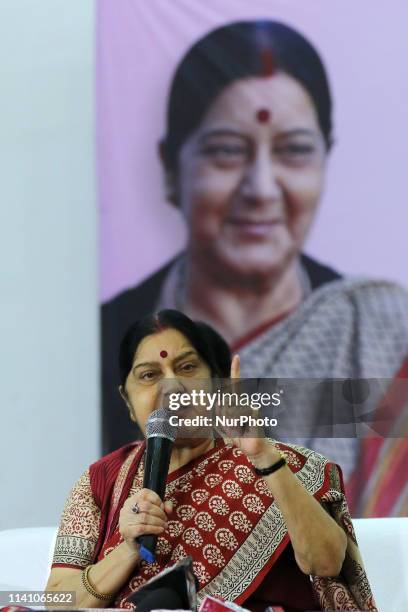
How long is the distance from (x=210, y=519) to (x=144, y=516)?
A: 19 cm

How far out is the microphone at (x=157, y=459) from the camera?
1565mm

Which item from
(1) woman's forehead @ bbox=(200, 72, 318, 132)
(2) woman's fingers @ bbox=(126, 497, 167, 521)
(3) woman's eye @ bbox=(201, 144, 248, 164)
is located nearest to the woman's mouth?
(3) woman's eye @ bbox=(201, 144, 248, 164)

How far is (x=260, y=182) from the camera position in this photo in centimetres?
335

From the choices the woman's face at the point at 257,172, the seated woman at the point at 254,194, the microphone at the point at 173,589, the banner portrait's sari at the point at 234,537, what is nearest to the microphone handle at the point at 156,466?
the banner portrait's sari at the point at 234,537

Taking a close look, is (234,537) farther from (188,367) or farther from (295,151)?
(295,151)

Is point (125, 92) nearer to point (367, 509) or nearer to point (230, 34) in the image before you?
point (230, 34)

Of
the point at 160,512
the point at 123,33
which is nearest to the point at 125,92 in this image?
the point at 123,33

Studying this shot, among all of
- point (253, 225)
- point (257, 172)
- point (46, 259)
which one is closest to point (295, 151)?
point (257, 172)

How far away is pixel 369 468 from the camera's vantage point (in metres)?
3.02

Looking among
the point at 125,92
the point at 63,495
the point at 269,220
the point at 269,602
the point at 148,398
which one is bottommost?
the point at 63,495

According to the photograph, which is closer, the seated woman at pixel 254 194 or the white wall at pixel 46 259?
the seated woman at pixel 254 194

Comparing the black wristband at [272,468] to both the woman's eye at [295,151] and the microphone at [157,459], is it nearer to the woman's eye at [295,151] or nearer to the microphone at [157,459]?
Result: the microphone at [157,459]

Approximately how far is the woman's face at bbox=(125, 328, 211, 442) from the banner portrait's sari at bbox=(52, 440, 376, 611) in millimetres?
143

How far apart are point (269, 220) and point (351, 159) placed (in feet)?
1.20
